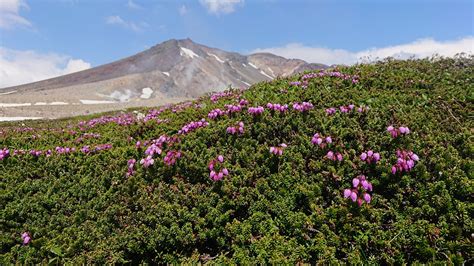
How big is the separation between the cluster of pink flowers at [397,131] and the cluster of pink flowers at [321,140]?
132cm

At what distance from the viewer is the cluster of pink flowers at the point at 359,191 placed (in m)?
6.08

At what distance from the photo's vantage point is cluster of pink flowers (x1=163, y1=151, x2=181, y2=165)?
7559 millimetres

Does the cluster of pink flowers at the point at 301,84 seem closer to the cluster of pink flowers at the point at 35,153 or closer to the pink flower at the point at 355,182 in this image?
the pink flower at the point at 355,182

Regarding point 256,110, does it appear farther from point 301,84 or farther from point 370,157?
point 301,84

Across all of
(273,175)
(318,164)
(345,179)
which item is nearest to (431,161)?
(345,179)

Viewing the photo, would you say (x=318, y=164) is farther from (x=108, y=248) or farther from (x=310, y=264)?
(x=108, y=248)

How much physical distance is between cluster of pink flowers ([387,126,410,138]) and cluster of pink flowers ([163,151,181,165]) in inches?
180

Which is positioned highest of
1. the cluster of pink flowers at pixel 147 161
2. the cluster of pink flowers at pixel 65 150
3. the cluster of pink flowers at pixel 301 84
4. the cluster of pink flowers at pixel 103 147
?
the cluster of pink flowers at pixel 301 84

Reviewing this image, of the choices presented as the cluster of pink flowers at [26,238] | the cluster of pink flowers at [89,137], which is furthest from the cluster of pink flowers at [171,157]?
the cluster of pink flowers at [89,137]

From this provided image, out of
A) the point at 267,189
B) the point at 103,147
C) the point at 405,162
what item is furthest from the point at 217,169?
the point at 103,147

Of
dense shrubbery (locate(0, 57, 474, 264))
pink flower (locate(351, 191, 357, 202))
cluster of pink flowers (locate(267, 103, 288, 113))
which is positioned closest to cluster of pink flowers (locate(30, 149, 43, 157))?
dense shrubbery (locate(0, 57, 474, 264))

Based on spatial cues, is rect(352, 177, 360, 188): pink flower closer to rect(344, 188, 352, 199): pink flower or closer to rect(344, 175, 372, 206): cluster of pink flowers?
rect(344, 175, 372, 206): cluster of pink flowers

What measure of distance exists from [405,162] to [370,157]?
2.05ft

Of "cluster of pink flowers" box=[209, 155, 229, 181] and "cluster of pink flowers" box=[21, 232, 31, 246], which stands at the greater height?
"cluster of pink flowers" box=[209, 155, 229, 181]
